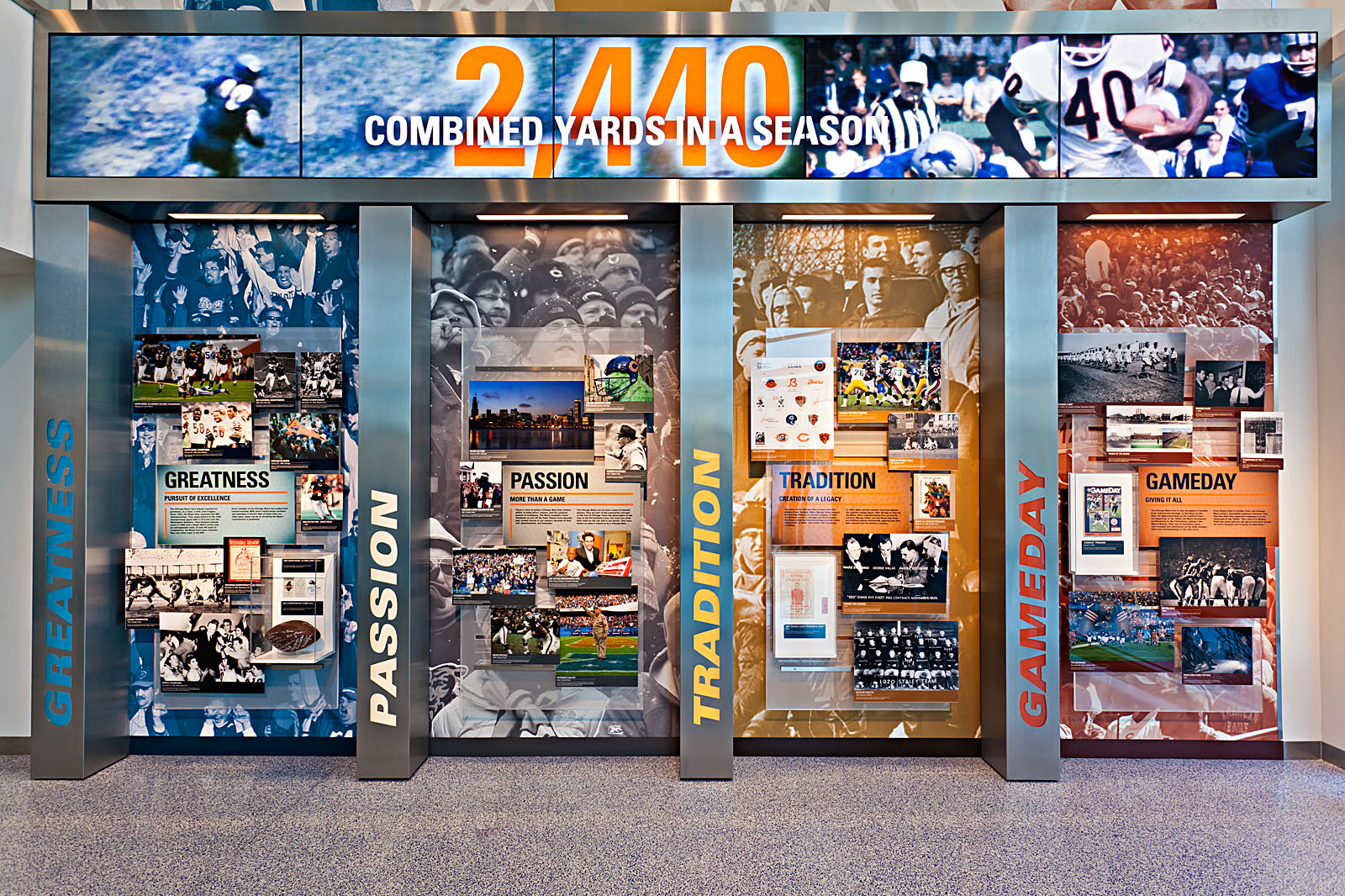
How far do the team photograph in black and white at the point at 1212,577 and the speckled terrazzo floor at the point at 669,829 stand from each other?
2.72 feet

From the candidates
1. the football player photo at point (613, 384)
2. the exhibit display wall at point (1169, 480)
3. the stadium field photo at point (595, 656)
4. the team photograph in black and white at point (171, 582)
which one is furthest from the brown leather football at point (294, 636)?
the exhibit display wall at point (1169, 480)

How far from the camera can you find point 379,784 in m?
3.67

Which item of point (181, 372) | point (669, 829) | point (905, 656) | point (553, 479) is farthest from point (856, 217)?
point (181, 372)

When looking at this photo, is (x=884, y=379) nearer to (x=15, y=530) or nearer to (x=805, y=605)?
(x=805, y=605)

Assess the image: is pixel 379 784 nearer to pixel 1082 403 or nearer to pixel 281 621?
pixel 281 621

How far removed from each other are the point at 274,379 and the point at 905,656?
12.3ft

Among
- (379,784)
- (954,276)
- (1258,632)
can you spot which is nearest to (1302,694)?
(1258,632)

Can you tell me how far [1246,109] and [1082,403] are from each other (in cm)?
159

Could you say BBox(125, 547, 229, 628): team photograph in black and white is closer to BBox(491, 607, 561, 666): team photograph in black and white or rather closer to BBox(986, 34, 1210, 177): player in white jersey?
BBox(491, 607, 561, 666): team photograph in black and white

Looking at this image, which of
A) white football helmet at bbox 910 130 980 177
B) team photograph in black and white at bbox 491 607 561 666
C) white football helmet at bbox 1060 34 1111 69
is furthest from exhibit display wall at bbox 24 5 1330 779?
white football helmet at bbox 1060 34 1111 69

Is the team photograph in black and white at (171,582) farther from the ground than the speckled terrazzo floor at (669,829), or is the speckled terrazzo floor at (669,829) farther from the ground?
the team photograph in black and white at (171,582)

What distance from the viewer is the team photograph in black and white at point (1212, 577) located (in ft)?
13.3

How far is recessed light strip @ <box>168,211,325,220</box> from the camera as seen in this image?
3.87 meters

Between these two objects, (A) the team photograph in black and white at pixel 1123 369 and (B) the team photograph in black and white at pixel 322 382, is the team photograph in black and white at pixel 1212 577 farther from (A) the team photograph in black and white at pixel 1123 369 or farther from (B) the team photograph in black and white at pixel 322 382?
(B) the team photograph in black and white at pixel 322 382
